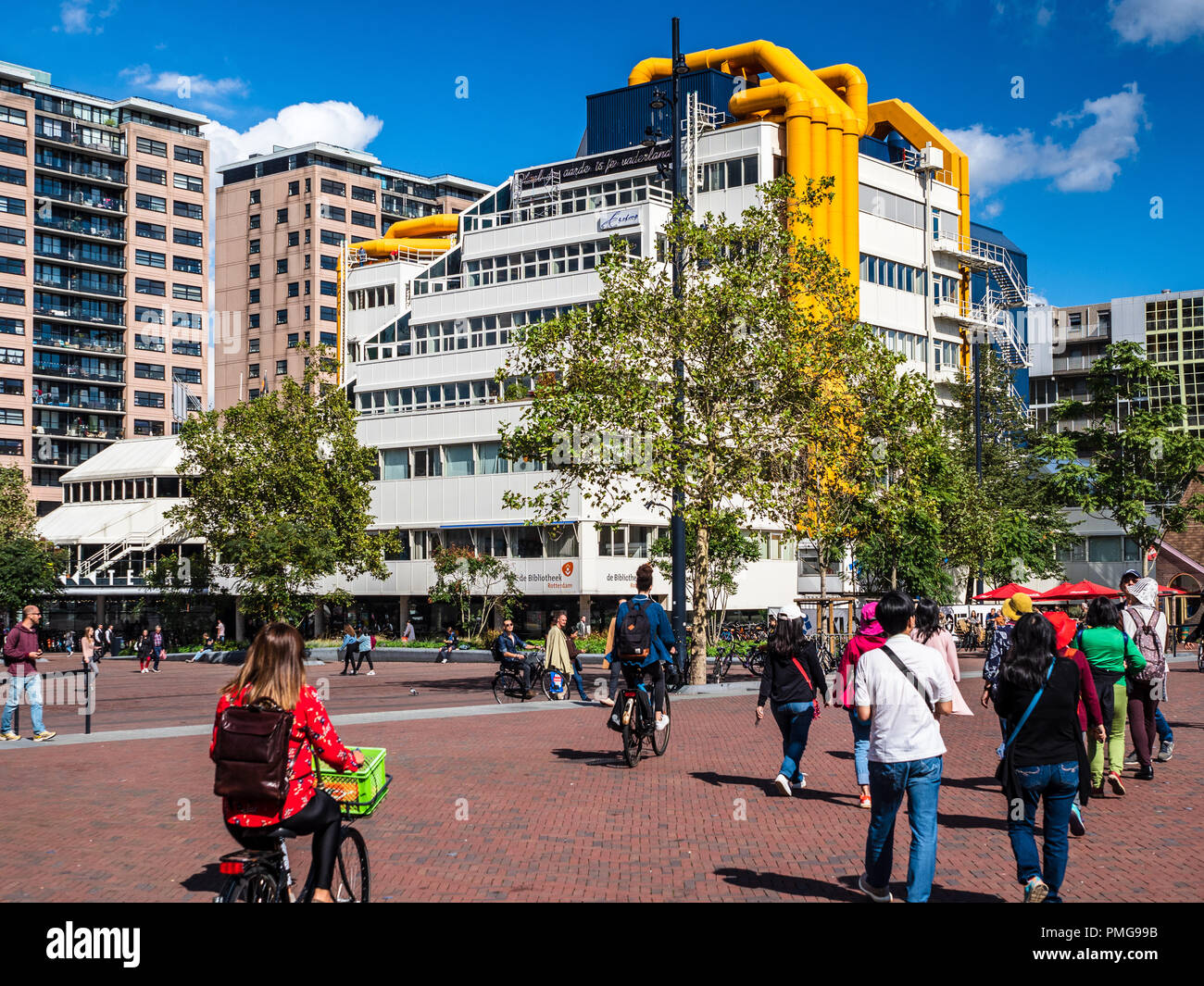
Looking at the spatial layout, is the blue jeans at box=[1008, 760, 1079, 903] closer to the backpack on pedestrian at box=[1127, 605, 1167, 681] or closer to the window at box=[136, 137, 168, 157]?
the backpack on pedestrian at box=[1127, 605, 1167, 681]

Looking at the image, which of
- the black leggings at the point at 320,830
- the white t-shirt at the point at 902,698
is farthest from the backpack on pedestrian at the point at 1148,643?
the black leggings at the point at 320,830

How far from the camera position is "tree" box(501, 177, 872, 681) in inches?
1046

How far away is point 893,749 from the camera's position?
7.16m

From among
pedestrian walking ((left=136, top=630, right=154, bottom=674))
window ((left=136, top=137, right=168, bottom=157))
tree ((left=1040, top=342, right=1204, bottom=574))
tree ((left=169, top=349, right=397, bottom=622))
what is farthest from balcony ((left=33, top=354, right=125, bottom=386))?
tree ((left=1040, top=342, right=1204, bottom=574))

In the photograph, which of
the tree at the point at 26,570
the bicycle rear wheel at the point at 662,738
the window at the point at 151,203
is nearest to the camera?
the bicycle rear wheel at the point at 662,738

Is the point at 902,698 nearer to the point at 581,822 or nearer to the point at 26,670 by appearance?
the point at 581,822

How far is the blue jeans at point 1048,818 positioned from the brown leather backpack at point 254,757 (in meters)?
4.03

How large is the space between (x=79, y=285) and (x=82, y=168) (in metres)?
8.90

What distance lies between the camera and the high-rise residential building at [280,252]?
107m

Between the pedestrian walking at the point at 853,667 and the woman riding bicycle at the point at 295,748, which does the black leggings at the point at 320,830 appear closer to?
the woman riding bicycle at the point at 295,748

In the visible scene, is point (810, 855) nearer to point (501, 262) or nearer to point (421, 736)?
point (421, 736)

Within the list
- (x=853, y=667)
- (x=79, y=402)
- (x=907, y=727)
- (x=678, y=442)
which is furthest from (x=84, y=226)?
(x=907, y=727)

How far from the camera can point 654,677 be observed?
47.1 feet

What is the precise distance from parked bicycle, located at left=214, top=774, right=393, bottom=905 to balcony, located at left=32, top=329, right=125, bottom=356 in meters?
99.3
